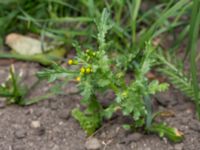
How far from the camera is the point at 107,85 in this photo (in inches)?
76.8

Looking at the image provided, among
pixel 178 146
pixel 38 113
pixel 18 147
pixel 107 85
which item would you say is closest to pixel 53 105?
pixel 38 113

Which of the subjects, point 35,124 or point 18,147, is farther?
point 35,124

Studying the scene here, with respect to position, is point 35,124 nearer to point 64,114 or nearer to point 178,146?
point 64,114

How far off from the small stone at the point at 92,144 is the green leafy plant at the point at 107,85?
4cm

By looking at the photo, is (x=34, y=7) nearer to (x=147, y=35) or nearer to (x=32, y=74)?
(x=32, y=74)

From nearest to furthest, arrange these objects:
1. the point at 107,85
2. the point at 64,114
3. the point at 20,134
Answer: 1. the point at 107,85
2. the point at 20,134
3. the point at 64,114

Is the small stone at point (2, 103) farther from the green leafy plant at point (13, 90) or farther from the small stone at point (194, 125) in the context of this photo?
the small stone at point (194, 125)

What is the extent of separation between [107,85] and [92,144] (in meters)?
0.27

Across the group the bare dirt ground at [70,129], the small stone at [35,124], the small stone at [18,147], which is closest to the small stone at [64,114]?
the bare dirt ground at [70,129]

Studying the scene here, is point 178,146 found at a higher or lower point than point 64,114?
lower

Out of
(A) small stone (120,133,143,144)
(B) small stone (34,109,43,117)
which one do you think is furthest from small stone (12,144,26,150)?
(A) small stone (120,133,143,144)

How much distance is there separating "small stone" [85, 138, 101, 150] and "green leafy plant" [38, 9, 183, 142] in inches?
1.6

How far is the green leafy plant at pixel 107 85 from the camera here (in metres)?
1.91

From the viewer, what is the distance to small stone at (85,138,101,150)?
2014 millimetres
